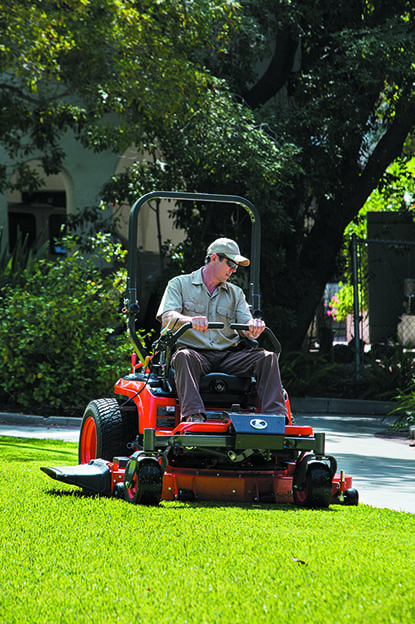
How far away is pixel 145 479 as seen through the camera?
5.43 m

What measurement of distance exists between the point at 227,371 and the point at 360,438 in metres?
4.93

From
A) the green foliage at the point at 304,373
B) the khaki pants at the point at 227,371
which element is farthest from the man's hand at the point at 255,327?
the green foliage at the point at 304,373

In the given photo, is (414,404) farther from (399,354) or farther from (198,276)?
(198,276)

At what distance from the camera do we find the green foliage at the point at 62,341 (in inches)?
471

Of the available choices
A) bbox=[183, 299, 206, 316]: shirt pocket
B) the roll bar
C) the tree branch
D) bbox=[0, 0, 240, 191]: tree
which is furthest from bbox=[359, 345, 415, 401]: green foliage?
bbox=[183, 299, 206, 316]: shirt pocket

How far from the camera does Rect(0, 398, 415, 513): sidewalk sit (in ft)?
23.1

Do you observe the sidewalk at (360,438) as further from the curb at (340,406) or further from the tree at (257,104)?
the tree at (257,104)

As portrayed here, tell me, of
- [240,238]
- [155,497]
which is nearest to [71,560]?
[155,497]

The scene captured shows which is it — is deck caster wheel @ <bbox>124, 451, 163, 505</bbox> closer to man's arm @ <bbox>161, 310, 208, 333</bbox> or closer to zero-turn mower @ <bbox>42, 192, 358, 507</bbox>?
zero-turn mower @ <bbox>42, 192, 358, 507</bbox>

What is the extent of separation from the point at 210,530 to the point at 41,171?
1702cm

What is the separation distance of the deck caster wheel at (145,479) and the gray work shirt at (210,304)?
118 cm

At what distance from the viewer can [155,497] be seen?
5539 mm

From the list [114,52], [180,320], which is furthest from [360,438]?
[114,52]

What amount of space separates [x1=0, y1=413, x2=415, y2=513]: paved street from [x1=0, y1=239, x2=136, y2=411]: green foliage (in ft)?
2.26
